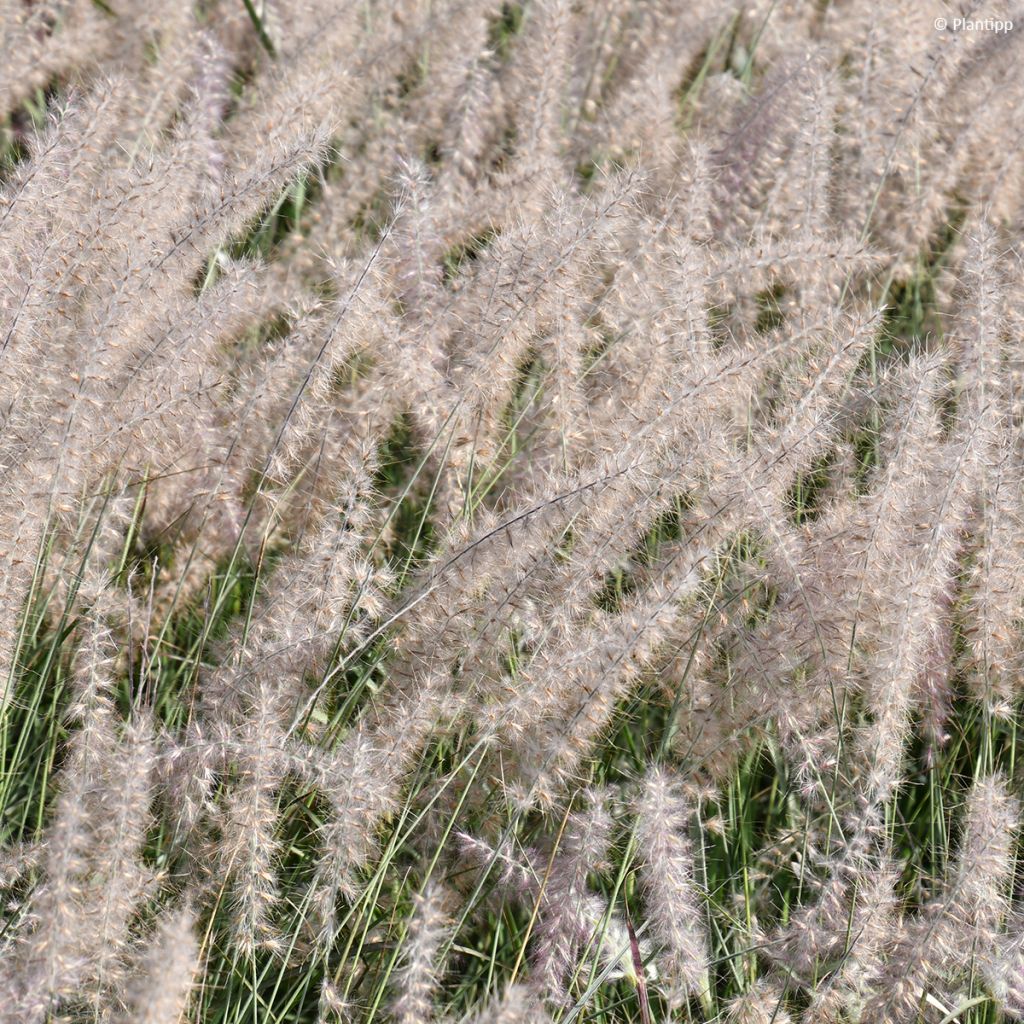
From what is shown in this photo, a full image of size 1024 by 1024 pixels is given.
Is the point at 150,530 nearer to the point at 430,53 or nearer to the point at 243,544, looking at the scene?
the point at 243,544

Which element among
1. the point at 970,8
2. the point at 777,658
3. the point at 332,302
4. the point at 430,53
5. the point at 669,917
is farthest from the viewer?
the point at 430,53

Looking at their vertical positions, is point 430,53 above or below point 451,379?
above

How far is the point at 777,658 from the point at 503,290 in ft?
2.84

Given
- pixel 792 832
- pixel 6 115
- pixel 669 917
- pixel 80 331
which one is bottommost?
pixel 792 832

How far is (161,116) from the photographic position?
302cm

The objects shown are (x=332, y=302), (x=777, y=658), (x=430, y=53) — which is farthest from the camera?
(x=430, y=53)

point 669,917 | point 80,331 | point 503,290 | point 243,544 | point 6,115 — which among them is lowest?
point 669,917

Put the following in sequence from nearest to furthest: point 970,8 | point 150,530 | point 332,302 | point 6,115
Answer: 1. point 332,302
2. point 150,530
3. point 970,8
4. point 6,115

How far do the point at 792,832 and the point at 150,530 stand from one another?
147cm

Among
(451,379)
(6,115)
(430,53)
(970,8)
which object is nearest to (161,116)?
(6,115)

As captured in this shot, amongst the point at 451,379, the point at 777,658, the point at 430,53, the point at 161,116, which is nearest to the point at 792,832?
the point at 777,658

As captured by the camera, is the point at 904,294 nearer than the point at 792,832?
No

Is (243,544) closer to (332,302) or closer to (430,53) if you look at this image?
(332,302)

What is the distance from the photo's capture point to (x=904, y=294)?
3.48 m
